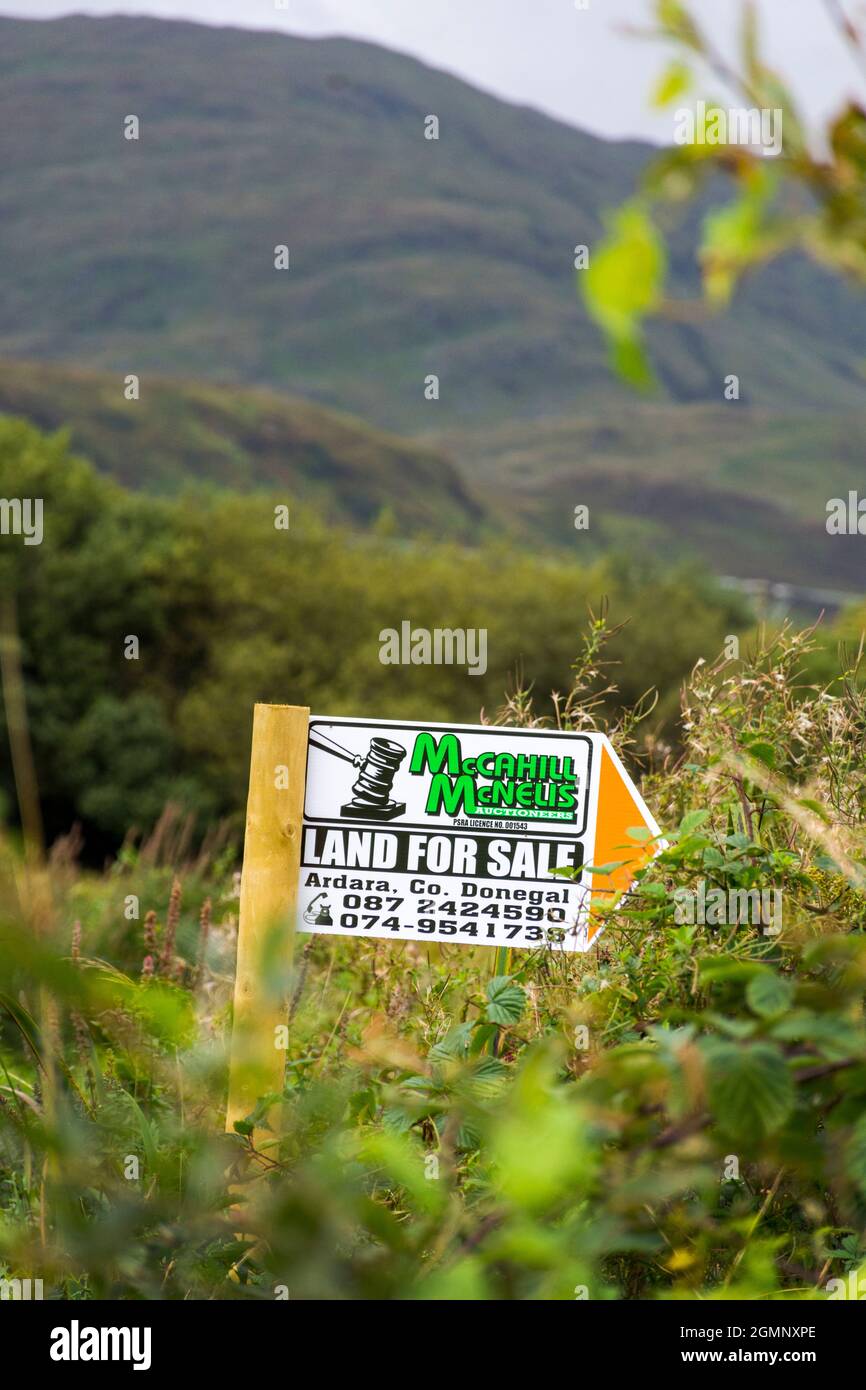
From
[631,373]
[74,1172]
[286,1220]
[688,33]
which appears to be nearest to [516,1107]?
[286,1220]

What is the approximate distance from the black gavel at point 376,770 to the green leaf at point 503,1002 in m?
0.75

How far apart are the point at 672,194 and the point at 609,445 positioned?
7816 inches

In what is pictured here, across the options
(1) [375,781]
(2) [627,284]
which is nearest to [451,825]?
(1) [375,781]

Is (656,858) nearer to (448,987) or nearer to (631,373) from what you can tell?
(448,987)

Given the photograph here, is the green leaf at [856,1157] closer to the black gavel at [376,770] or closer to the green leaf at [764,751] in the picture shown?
the green leaf at [764,751]

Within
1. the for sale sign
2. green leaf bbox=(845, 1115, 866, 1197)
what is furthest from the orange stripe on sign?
green leaf bbox=(845, 1115, 866, 1197)

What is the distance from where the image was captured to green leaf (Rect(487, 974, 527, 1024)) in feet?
8.23

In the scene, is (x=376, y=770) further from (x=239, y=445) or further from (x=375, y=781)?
(x=239, y=445)

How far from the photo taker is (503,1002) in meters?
2.59

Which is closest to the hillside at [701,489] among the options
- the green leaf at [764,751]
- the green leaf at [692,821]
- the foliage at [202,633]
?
the foliage at [202,633]

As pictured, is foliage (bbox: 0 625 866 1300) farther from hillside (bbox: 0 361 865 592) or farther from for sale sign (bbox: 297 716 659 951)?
hillside (bbox: 0 361 865 592)

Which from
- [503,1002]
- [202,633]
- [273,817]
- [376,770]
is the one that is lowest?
[503,1002]

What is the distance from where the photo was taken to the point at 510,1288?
1.22 m

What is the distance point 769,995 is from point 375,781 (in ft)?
6.91
